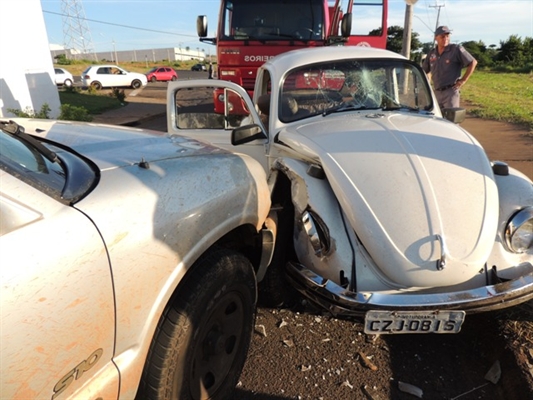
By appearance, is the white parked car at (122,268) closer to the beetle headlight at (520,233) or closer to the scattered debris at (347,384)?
the scattered debris at (347,384)

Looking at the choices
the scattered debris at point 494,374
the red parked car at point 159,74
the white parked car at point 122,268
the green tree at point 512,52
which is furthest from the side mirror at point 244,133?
the green tree at point 512,52

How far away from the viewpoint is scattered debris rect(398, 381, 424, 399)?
237cm

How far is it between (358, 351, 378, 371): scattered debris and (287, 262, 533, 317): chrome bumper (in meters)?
0.54

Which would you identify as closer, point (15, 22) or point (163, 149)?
point (163, 149)

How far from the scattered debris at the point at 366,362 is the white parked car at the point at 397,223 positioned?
18.1 inches

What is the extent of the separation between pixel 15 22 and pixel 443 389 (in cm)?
1199

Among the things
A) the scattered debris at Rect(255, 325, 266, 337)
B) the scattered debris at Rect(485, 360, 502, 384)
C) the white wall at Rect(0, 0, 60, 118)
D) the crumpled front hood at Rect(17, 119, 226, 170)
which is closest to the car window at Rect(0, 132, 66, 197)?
the crumpled front hood at Rect(17, 119, 226, 170)

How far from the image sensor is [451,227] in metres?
2.39

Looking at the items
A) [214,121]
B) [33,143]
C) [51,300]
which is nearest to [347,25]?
[214,121]

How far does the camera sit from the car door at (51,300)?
1.15 meters

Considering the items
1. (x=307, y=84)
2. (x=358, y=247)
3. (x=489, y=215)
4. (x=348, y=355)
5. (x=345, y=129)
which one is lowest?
(x=348, y=355)

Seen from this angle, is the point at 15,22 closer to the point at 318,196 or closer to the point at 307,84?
the point at 307,84

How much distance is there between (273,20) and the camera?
7980 mm

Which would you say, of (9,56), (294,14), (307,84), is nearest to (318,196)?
(307,84)
